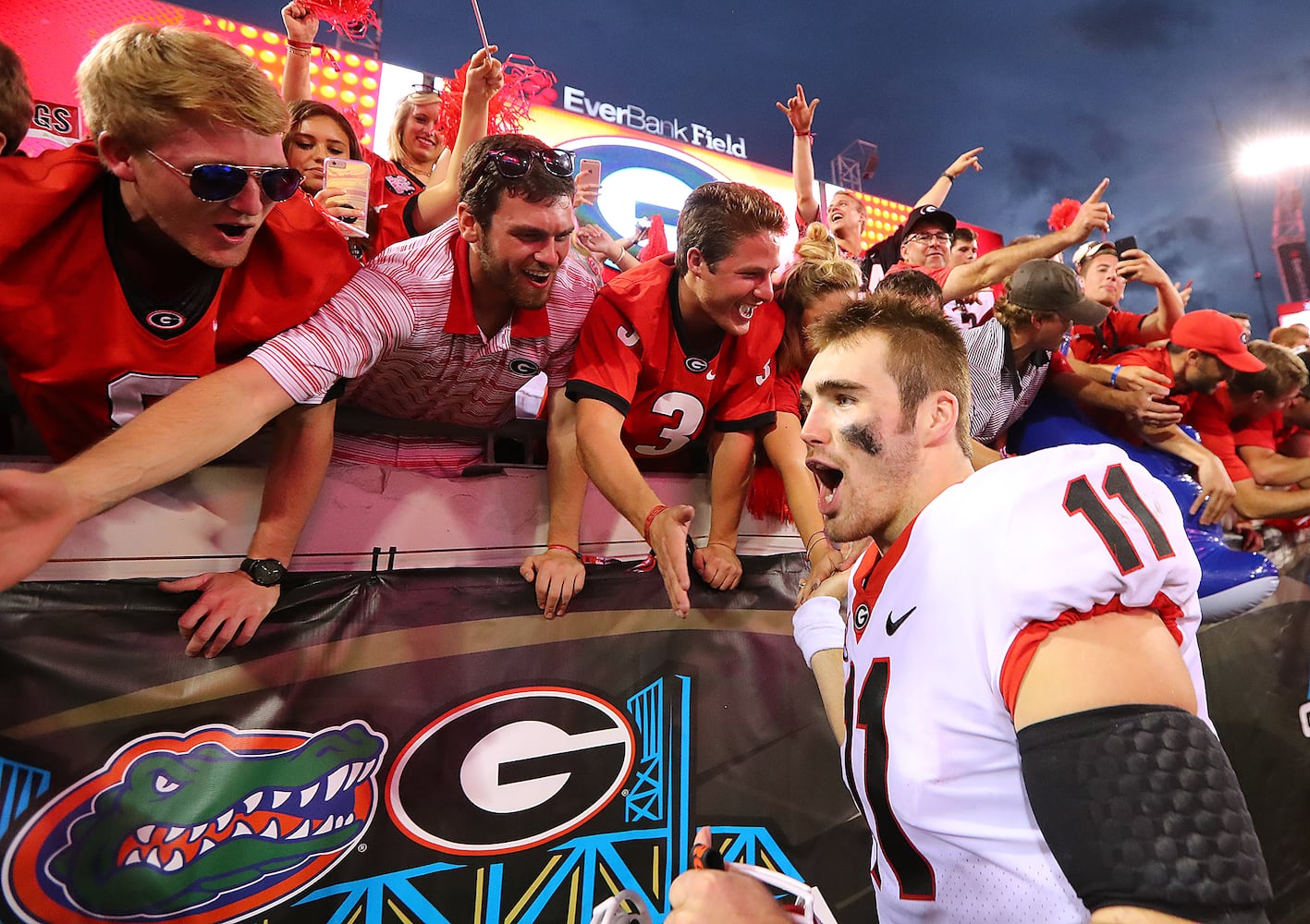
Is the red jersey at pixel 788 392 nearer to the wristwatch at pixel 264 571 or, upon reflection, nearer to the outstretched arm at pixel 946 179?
the wristwatch at pixel 264 571

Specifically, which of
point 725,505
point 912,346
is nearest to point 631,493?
point 725,505

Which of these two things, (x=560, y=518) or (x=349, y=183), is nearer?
(x=560, y=518)

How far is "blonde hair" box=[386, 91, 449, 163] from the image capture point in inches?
142

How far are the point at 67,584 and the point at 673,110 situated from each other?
3030 cm

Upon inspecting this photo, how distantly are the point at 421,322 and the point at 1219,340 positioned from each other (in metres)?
3.77

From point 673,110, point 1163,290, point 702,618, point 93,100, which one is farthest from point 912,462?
point 673,110

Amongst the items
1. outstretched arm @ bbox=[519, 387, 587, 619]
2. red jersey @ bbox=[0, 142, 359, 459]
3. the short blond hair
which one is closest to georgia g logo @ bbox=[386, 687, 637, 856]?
outstretched arm @ bbox=[519, 387, 587, 619]

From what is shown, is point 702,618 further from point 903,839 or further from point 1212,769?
point 1212,769

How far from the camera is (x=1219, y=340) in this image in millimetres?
3555

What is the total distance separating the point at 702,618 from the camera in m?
2.13

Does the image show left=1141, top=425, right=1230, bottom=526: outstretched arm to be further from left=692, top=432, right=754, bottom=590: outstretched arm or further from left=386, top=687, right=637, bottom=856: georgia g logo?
left=386, top=687, right=637, bottom=856: georgia g logo

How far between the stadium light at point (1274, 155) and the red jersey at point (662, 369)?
2870 cm

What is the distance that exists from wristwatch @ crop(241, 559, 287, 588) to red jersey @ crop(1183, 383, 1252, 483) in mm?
4235

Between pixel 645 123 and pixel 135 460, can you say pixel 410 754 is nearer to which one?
pixel 135 460
